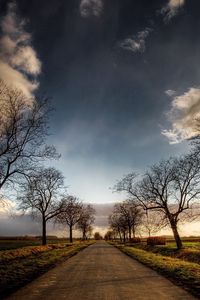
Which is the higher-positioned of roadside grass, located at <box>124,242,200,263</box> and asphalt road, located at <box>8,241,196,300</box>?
asphalt road, located at <box>8,241,196,300</box>

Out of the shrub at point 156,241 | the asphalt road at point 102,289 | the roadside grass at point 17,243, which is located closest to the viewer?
the asphalt road at point 102,289

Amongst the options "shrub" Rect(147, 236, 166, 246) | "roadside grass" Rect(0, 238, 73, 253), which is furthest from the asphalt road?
"shrub" Rect(147, 236, 166, 246)

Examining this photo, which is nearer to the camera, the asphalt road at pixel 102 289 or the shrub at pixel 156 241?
the asphalt road at pixel 102 289

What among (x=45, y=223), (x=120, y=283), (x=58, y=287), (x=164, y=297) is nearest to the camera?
(x=164, y=297)

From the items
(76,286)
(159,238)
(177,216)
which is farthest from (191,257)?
(159,238)

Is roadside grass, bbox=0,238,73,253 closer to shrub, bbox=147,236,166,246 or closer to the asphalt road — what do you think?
shrub, bbox=147,236,166,246

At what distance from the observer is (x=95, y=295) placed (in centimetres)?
859

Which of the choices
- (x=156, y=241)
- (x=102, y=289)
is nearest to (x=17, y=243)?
(x=156, y=241)

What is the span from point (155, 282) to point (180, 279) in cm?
131

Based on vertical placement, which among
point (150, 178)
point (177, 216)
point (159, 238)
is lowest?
point (159, 238)

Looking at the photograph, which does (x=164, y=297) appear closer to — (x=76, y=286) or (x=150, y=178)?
(x=76, y=286)

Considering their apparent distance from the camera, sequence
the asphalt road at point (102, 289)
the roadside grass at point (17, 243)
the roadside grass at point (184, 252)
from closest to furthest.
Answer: the asphalt road at point (102, 289) < the roadside grass at point (184, 252) < the roadside grass at point (17, 243)

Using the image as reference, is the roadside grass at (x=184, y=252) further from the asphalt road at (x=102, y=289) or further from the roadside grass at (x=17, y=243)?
the roadside grass at (x=17, y=243)

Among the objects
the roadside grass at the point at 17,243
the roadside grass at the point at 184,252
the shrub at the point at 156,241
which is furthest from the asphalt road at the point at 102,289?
the shrub at the point at 156,241
